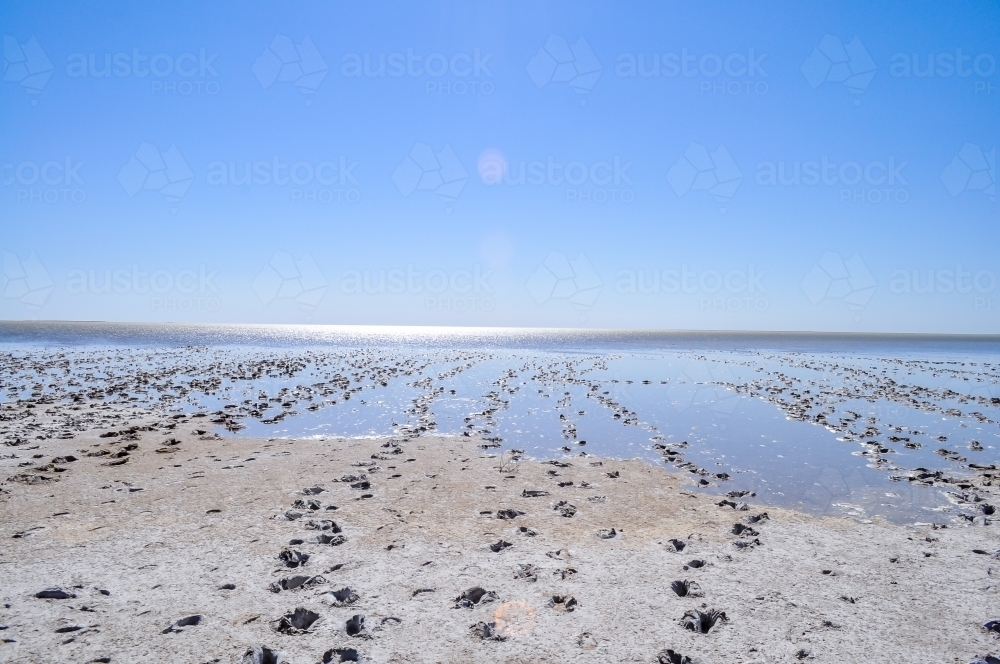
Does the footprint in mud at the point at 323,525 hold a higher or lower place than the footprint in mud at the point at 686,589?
lower

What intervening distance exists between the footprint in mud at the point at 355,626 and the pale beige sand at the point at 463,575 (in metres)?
0.09

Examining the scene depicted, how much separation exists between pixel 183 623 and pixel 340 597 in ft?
5.61

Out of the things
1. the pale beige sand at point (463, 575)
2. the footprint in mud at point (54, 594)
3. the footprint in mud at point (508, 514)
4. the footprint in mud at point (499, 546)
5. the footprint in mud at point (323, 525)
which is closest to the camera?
the pale beige sand at point (463, 575)

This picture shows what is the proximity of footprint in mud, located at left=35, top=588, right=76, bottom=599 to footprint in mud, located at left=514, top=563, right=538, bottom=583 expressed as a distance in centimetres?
553

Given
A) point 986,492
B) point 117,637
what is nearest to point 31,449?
point 117,637

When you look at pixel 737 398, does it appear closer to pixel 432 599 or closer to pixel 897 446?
pixel 897 446

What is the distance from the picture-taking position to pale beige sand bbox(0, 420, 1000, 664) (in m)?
5.62

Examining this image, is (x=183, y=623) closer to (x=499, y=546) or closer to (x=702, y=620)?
(x=499, y=546)

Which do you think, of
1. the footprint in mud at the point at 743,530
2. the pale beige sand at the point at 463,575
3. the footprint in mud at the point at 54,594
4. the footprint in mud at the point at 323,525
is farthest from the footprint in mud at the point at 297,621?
the footprint in mud at the point at 743,530

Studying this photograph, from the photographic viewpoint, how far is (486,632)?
19.1ft

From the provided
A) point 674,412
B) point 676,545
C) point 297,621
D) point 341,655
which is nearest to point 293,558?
point 297,621

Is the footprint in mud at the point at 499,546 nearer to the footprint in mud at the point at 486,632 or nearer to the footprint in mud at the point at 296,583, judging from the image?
the footprint in mud at the point at 486,632

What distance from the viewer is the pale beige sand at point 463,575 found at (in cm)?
562

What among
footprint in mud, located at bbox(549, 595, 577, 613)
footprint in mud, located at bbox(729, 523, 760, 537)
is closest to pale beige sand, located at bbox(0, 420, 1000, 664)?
footprint in mud, located at bbox(549, 595, 577, 613)
